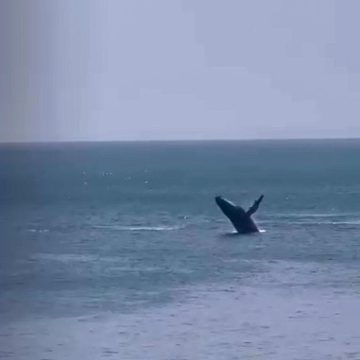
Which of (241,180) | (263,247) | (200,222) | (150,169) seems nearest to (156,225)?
(200,222)

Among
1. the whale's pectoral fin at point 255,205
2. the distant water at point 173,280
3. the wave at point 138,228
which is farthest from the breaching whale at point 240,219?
the wave at point 138,228

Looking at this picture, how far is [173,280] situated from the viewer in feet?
57.8

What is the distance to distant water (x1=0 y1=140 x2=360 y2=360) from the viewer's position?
1273 centimetres

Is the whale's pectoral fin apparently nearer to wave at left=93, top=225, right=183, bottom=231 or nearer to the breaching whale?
the breaching whale

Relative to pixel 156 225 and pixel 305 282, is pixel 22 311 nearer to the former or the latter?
pixel 305 282

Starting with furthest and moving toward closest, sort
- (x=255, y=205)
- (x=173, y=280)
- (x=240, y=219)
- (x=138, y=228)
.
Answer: (x=138, y=228), (x=240, y=219), (x=255, y=205), (x=173, y=280)

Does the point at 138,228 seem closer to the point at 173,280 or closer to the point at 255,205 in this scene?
the point at 255,205

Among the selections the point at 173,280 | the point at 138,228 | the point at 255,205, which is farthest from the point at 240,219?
the point at 173,280

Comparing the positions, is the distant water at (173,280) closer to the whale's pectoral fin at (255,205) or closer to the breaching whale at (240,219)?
the breaching whale at (240,219)

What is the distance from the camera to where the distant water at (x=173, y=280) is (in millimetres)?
12727

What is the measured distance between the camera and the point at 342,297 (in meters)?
15.7

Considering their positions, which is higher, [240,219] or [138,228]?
[240,219]

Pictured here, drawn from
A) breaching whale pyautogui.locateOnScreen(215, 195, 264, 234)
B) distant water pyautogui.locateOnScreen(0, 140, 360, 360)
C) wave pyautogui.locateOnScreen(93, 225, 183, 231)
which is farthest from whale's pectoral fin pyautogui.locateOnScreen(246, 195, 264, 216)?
wave pyautogui.locateOnScreen(93, 225, 183, 231)

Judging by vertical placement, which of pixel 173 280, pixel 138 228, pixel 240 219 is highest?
pixel 240 219
